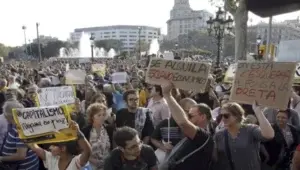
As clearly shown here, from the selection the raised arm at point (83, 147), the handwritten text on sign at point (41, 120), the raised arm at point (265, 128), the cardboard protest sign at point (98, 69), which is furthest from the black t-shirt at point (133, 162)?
the cardboard protest sign at point (98, 69)

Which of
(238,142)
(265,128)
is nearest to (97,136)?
(238,142)

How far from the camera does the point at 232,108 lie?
401 cm

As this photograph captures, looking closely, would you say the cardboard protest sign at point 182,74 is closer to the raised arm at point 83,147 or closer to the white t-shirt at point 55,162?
the raised arm at point 83,147

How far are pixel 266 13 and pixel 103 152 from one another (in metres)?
2.72

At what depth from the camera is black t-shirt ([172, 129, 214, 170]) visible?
12.2 ft

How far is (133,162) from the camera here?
144 inches

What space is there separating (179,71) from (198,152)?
865 mm

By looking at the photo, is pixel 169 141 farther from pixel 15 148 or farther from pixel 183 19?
pixel 183 19

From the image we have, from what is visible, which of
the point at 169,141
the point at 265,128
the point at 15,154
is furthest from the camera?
the point at 15,154

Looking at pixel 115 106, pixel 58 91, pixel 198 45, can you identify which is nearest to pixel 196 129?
pixel 58 91

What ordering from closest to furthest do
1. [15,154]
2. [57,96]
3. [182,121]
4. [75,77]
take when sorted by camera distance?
[182,121] → [15,154] → [57,96] → [75,77]

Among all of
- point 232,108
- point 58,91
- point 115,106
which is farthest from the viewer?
point 115,106

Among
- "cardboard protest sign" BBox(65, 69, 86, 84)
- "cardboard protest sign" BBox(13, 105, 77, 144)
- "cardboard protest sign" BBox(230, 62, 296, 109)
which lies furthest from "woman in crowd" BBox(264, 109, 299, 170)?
"cardboard protest sign" BBox(65, 69, 86, 84)

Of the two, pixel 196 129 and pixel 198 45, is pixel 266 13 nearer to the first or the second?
pixel 196 129
